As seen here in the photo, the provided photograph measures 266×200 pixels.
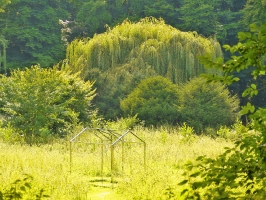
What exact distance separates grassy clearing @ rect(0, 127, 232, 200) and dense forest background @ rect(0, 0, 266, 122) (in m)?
12.8

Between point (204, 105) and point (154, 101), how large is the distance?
1.93 metres

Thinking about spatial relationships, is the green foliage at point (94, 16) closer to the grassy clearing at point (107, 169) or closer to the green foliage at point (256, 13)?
the green foliage at point (256, 13)

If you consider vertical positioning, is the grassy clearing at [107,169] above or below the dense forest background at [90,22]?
below

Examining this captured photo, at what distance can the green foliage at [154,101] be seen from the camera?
63.2 feet

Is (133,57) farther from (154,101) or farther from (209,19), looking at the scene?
(209,19)

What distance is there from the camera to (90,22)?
29.3 metres

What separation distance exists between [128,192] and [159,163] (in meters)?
3.41

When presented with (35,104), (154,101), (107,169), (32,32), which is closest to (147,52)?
(154,101)

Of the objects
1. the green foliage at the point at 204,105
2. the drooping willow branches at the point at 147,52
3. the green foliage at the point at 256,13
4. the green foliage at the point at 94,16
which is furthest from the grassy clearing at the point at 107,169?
the green foliage at the point at 94,16

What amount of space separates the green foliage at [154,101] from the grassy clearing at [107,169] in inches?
111

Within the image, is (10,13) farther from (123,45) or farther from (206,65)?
(206,65)

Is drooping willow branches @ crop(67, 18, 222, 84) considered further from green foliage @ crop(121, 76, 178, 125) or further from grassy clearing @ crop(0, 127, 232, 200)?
grassy clearing @ crop(0, 127, 232, 200)

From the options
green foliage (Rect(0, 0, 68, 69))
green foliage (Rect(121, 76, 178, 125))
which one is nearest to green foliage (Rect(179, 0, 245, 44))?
green foliage (Rect(0, 0, 68, 69))

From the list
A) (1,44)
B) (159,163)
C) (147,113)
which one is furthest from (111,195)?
(1,44)
